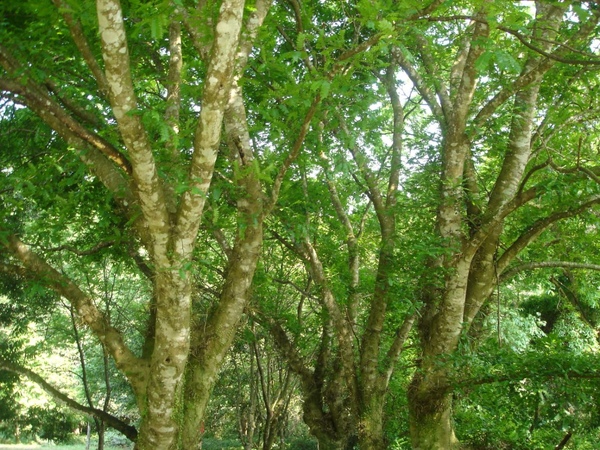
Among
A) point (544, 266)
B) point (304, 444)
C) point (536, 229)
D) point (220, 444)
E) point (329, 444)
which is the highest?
point (536, 229)

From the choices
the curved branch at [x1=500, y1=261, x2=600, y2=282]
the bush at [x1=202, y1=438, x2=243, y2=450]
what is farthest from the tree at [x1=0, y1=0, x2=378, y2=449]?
the bush at [x1=202, y1=438, x2=243, y2=450]

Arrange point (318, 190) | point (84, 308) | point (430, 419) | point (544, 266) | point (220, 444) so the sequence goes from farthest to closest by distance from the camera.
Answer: point (220, 444)
point (318, 190)
point (544, 266)
point (430, 419)
point (84, 308)

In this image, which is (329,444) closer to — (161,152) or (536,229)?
(536,229)

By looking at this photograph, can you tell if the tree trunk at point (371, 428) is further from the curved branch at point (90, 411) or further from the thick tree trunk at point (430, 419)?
the curved branch at point (90, 411)

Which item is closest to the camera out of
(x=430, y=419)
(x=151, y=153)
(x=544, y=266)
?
(x=151, y=153)

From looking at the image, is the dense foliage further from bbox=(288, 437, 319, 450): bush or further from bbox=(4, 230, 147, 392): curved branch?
bbox=(288, 437, 319, 450): bush

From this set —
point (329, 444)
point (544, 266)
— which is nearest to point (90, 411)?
point (329, 444)

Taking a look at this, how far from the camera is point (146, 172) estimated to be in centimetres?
353

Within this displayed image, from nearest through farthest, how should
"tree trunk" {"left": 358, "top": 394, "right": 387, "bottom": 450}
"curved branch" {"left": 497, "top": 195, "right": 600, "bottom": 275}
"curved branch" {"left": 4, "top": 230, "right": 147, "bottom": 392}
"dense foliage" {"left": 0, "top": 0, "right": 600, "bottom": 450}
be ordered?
"dense foliage" {"left": 0, "top": 0, "right": 600, "bottom": 450} → "curved branch" {"left": 4, "top": 230, "right": 147, "bottom": 392} → "curved branch" {"left": 497, "top": 195, "right": 600, "bottom": 275} → "tree trunk" {"left": 358, "top": 394, "right": 387, "bottom": 450}

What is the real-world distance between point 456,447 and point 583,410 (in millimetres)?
1604

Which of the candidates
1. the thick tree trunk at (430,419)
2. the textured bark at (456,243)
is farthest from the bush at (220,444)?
the textured bark at (456,243)

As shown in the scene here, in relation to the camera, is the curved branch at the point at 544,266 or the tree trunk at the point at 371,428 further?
the tree trunk at the point at 371,428

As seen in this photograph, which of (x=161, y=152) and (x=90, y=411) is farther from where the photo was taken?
(x=90, y=411)

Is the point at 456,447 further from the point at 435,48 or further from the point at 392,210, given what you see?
the point at 435,48
